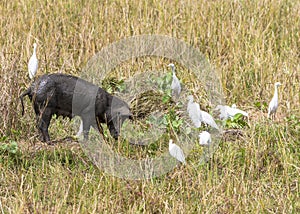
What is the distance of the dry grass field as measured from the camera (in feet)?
13.4

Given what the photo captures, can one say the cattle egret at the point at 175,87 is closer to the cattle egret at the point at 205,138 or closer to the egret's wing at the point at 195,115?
the egret's wing at the point at 195,115

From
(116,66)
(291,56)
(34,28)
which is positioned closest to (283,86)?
(291,56)

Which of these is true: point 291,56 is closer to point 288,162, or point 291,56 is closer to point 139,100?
point 139,100

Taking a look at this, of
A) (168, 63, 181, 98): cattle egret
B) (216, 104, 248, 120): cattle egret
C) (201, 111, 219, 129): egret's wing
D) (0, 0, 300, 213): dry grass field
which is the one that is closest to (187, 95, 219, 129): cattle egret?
(201, 111, 219, 129): egret's wing

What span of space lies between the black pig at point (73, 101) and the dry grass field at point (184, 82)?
1.05 ft

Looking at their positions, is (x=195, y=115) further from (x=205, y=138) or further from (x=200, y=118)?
(x=205, y=138)

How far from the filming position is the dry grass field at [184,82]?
4086 mm

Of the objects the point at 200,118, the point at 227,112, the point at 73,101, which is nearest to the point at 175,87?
the point at 227,112

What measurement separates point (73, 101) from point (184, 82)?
2113mm

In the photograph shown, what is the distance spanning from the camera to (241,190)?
4.15 meters

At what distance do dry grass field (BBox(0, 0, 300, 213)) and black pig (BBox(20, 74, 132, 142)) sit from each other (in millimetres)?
319

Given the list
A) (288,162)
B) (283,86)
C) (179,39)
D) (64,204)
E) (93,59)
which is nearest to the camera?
(64,204)

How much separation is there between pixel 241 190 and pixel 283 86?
2.34 metres

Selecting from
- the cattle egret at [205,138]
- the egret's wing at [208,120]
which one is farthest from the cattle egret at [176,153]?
the egret's wing at [208,120]
